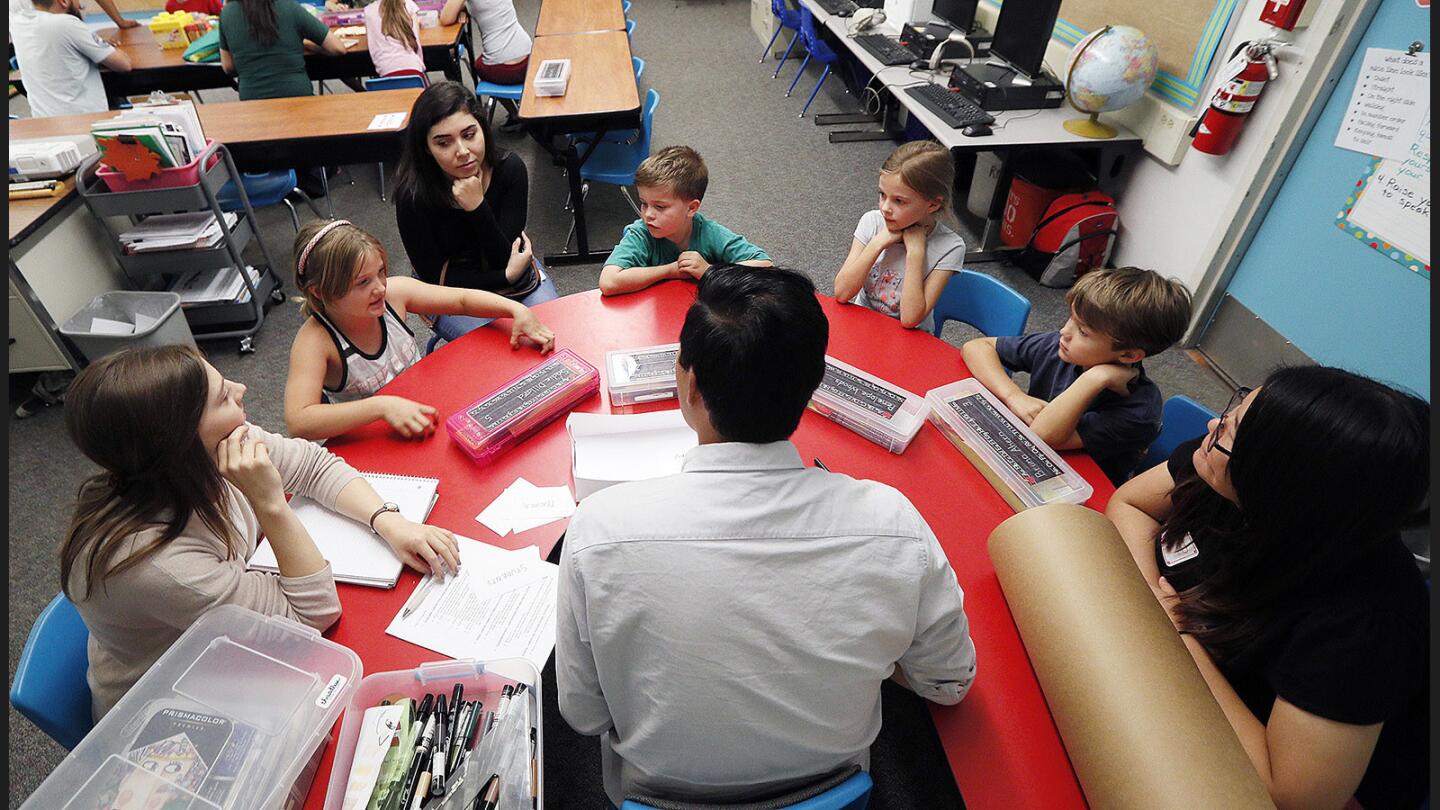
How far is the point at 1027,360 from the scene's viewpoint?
6.00 ft

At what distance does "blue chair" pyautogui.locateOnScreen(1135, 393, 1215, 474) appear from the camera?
159cm

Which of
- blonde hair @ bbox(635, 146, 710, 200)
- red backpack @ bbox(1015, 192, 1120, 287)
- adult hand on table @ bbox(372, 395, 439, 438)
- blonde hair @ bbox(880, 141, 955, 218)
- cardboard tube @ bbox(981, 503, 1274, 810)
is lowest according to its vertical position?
red backpack @ bbox(1015, 192, 1120, 287)

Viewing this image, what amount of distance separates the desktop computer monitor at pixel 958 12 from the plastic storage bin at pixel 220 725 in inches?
183

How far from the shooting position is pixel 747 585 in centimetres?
83

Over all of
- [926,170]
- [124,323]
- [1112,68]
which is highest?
[1112,68]

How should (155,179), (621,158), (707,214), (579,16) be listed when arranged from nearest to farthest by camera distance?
(155,179)
(621,158)
(707,214)
(579,16)

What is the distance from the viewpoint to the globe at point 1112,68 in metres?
3.02

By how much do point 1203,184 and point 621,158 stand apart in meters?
2.79

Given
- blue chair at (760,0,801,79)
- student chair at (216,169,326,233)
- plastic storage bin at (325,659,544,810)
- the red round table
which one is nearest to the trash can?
student chair at (216,169,326,233)

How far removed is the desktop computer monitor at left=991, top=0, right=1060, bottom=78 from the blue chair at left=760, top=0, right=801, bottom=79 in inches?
92.9

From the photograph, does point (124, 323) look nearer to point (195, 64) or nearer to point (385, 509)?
point (385, 509)

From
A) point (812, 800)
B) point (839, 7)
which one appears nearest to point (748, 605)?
point (812, 800)

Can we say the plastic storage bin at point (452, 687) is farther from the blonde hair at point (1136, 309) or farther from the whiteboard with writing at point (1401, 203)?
the whiteboard with writing at point (1401, 203)

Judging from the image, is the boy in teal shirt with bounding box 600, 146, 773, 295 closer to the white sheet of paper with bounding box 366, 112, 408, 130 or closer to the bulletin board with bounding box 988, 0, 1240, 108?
the white sheet of paper with bounding box 366, 112, 408, 130
